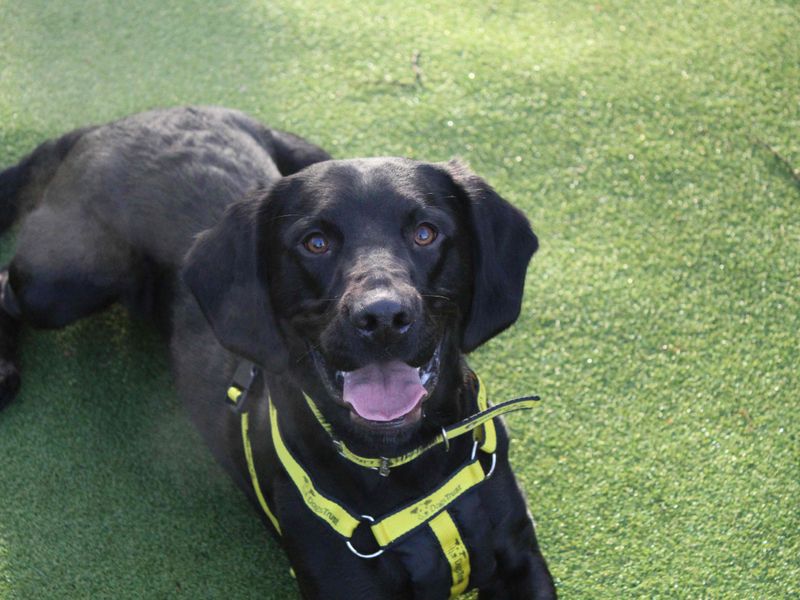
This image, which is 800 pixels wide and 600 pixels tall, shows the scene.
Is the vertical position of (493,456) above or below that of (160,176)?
below

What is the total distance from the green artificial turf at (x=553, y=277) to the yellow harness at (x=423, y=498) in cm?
59

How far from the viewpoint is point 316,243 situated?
98.3 inches

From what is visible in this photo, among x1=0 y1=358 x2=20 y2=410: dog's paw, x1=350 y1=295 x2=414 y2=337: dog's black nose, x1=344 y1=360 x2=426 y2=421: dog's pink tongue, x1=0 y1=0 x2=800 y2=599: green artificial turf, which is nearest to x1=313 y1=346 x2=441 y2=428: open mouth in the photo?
x1=344 y1=360 x2=426 y2=421: dog's pink tongue

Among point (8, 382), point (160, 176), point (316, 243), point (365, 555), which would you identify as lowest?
point (8, 382)

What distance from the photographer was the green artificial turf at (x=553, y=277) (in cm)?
309

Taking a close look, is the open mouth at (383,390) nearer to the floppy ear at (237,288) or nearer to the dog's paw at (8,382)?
the floppy ear at (237,288)

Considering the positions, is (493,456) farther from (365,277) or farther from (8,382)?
(8,382)

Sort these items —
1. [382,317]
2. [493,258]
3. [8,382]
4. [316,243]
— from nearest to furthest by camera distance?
[382,317] → [316,243] → [493,258] → [8,382]

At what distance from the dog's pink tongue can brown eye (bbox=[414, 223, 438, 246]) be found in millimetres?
338

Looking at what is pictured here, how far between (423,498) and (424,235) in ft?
2.34

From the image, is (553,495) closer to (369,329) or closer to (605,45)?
(369,329)

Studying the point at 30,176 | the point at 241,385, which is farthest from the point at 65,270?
the point at 241,385

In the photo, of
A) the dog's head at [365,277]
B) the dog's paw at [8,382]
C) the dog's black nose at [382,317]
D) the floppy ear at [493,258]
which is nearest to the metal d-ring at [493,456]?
the dog's head at [365,277]

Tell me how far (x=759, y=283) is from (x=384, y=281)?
2.12 metres
